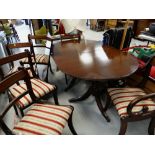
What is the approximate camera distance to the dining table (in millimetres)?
1479

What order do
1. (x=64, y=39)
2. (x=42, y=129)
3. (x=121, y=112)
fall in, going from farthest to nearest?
(x=64, y=39) → (x=121, y=112) → (x=42, y=129)

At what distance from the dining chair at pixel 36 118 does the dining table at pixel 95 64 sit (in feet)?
1.35

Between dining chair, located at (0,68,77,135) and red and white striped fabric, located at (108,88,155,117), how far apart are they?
0.49 meters

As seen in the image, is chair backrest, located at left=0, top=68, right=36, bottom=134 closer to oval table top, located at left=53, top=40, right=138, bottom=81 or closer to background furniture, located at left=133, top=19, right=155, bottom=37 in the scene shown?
oval table top, located at left=53, top=40, right=138, bottom=81

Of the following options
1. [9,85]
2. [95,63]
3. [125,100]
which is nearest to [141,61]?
[95,63]

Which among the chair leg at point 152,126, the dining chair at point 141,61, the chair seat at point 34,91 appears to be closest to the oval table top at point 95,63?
the dining chair at point 141,61

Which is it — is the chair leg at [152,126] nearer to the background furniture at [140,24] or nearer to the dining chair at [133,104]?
the dining chair at [133,104]

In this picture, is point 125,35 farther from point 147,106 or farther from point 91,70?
point 147,106

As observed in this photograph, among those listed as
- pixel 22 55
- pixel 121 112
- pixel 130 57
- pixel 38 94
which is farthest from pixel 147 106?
pixel 22 55

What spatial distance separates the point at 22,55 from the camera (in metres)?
1.73

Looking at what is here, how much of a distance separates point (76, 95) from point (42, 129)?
3.88ft

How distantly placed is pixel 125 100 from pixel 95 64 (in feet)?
1.74

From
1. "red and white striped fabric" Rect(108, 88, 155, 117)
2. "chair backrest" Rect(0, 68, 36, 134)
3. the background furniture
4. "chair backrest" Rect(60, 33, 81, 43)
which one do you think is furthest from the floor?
the background furniture
